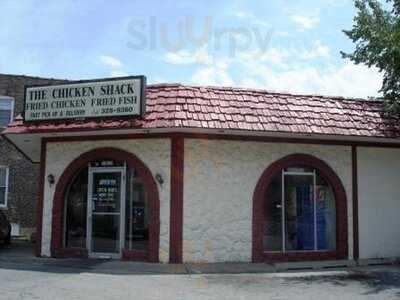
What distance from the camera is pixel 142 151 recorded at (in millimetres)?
15461

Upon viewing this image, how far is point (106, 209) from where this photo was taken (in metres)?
15.9

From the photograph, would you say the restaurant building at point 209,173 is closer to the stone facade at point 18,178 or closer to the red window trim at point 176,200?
the red window trim at point 176,200

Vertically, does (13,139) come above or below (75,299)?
above

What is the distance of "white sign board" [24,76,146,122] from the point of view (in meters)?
14.8

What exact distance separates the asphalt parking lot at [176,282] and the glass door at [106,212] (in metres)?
0.83

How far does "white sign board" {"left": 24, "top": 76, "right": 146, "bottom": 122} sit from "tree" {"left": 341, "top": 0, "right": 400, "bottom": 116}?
6699 millimetres

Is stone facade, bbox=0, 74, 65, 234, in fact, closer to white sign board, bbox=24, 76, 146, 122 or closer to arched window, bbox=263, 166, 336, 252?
white sign board, bbox=24, 76, 146, 122

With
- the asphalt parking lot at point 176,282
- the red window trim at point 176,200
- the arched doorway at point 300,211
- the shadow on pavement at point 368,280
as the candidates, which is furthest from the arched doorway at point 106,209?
the shadow on pavement at point 368,280

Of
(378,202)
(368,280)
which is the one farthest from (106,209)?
(378,202)

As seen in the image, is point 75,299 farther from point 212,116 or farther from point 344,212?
point 344,212

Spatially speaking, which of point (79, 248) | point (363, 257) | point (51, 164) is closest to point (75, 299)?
point (79, 248)

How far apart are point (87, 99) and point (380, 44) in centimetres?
838

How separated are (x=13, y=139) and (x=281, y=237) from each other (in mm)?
8476

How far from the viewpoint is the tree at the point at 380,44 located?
16.1 m
